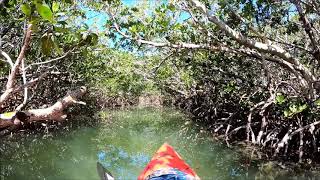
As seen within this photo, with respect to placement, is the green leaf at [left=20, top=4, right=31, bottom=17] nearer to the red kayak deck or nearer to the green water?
the red kayak deck

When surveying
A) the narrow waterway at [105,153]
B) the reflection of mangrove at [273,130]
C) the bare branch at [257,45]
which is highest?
the bare branch at [257,45]

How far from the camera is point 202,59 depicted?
1138 cm

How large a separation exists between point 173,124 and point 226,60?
6.26 meters

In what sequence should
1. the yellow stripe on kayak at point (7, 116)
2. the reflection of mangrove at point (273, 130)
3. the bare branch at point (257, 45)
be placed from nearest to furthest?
the yellow stripe on kayak at point (7, 116), the bare branch at point (257, 45), the reflection of mangrove at point (273, 130)

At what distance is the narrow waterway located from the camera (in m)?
7.11

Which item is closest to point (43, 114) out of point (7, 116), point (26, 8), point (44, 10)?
point (7, 116)

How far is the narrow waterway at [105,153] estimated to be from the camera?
7.11 m

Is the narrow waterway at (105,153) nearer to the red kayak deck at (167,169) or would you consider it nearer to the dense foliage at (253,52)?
the dense foliage at (253,52)

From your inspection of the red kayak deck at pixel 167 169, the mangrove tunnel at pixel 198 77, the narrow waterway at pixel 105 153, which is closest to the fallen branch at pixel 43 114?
the mangrove tunnel at pixel 198 77

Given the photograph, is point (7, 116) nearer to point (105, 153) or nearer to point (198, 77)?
point (105, 153)

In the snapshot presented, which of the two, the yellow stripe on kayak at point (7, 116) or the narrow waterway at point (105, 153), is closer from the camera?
the yellow stripe on kayak at point (7, 116)

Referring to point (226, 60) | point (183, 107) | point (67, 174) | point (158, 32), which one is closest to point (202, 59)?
point (226, 60)

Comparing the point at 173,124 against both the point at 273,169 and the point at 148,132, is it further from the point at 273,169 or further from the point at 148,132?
the point at 273,169

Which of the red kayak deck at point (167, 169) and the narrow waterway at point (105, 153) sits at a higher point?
the red kayak deck at point (167, 169)
